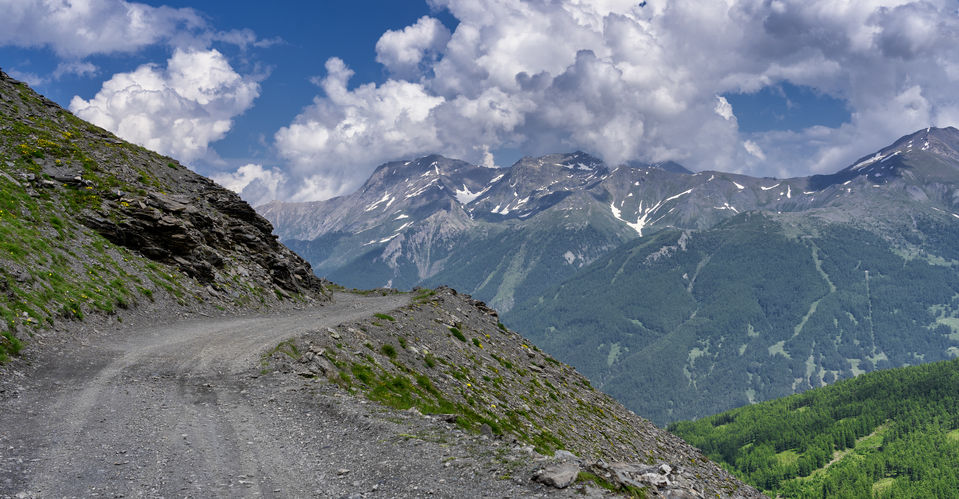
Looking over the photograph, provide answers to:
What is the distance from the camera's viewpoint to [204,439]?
53.8 feet

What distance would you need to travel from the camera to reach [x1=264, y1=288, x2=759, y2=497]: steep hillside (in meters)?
18.4

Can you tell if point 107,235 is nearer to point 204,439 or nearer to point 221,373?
point 221,373

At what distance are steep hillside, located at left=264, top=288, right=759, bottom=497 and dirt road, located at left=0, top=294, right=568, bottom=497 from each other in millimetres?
1920

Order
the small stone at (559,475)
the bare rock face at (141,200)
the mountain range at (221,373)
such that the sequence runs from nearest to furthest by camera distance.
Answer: the small stone at (559,475), the mountain range at (221,373), the bare rock face at (141,200)

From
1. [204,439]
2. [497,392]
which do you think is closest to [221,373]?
[204,439]

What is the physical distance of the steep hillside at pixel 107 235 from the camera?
1134 inches

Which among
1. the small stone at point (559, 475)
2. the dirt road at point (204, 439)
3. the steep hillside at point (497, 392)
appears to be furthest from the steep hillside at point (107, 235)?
the small stone at point (559, 475)

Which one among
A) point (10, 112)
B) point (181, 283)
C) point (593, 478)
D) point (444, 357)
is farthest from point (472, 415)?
point (10, 112)

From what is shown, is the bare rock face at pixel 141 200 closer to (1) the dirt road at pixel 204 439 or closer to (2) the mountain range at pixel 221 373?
(2) the mountain range at pixel 221 373

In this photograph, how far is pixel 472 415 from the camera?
2764 cm

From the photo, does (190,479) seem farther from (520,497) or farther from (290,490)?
(520,497)

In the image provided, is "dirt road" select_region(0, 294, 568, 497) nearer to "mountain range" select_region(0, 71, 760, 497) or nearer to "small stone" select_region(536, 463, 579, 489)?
"mountain range" select_region(0, 71, 760, 497)

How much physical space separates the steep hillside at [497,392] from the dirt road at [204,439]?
1.92 metres

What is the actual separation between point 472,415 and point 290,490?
49.5 feet
